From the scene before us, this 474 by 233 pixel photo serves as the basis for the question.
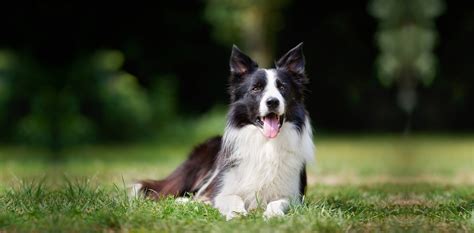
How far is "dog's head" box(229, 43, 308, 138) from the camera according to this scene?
568 centimetres

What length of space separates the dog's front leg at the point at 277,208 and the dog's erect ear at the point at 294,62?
50.3 inches

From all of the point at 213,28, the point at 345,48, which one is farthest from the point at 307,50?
the point at 213,28

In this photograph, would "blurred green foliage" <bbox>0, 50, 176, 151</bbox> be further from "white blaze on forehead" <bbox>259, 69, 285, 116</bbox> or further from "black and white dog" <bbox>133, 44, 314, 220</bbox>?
"white blaze on forehead" <bbox>259, 69, 285, 116</bbox>

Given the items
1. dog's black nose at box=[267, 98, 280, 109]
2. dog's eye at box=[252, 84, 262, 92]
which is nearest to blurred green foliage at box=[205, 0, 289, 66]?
dog's eye at box=[252, 84, 262, 92]

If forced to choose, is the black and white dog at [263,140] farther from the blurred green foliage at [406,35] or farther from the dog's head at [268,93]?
the blurred green foliage at [406,35]

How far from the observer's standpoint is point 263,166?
585cm

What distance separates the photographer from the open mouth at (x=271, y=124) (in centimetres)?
575

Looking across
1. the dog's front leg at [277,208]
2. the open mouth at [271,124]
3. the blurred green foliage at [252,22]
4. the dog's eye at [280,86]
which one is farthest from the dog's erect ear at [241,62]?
the blurred green foliage at [252,22]

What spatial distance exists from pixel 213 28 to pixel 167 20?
1.89 m

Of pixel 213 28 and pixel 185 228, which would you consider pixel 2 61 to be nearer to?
pixel 213 28

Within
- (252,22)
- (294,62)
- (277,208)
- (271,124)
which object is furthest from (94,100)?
(277,208)

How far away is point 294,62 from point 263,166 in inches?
41.9

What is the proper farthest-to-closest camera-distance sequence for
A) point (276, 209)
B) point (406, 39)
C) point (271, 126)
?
point (406, 39), point (271, 126), point (276, 209)

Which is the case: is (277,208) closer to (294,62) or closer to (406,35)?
(294,62)
